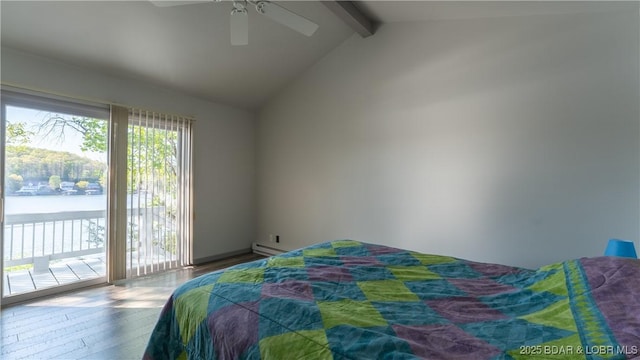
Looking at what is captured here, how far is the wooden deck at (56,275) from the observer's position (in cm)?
289

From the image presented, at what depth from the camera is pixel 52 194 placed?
3082 millimetres

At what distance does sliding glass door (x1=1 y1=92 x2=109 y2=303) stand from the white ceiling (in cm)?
60

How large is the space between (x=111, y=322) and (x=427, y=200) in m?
3.05

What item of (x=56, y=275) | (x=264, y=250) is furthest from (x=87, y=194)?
(x=264, y=250)

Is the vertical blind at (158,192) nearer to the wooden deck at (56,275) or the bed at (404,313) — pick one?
the wooden deck at (56,275)

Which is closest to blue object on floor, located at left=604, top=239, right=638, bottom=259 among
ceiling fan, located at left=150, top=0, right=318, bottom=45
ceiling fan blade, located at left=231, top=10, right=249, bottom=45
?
ceiling fan, located at left=150, top=0, right=318, bottom=45

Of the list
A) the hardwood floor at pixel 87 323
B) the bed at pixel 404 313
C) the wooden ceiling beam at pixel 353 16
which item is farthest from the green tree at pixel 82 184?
the wooden ceiling beam at pixel 353 16

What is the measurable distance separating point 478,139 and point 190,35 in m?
2.98

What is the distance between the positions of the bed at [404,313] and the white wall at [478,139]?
1.22 m

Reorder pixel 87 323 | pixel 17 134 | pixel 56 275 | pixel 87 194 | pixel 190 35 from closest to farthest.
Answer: pixel 87 323 < pixel 17 134 < pixel 190 35 < pixel 56 275 < pixel 87 194

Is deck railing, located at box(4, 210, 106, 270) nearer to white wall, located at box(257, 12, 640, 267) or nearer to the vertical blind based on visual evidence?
the vertical blind

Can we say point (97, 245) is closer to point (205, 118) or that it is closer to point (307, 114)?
point (205, 118)

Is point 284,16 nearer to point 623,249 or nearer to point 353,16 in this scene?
point 353,16

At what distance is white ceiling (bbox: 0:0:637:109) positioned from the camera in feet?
8.17
